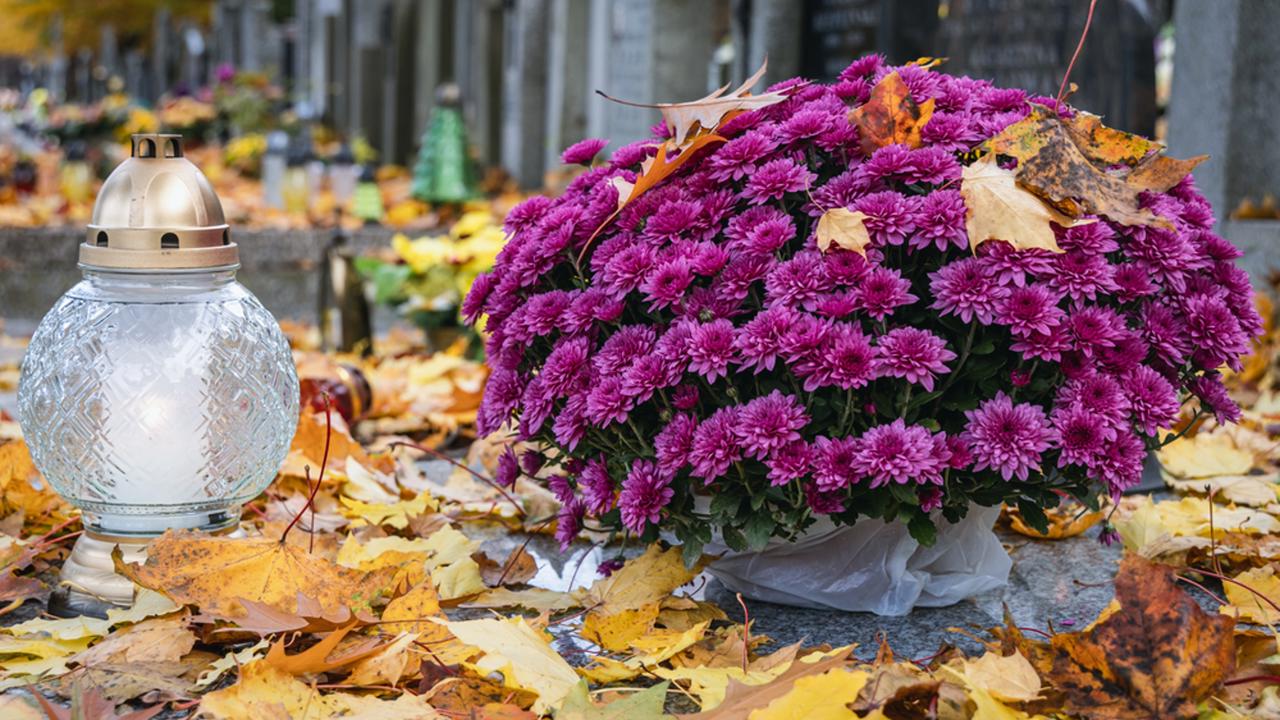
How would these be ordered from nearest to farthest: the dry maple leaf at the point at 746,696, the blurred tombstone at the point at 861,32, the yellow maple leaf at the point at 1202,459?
the dry maple leaf at the point at 746,696 < the yellow maple leaf at the point at 1202,459 < the blurred tombstone at the point at 861,32

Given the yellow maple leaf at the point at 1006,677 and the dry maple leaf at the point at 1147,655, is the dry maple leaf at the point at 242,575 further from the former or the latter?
the dry maple leaf at the point at 1147,655

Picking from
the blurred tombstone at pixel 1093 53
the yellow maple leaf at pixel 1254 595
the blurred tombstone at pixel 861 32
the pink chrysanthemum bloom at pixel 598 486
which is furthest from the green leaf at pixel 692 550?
the blurred tombstone at pixel 861 32

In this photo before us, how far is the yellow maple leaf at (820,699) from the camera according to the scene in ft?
4.35

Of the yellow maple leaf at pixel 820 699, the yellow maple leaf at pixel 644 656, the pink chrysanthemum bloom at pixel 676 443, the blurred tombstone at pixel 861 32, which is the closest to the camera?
the yellow maple leaf at pixel 820 699

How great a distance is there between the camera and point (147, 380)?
1.97 metres

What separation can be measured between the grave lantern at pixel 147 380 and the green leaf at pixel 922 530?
3.09 ft

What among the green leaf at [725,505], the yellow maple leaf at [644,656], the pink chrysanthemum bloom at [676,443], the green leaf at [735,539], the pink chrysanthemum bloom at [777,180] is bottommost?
the yellow maple leaf at [644,656]

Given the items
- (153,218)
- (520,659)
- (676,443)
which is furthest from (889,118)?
(153,218)

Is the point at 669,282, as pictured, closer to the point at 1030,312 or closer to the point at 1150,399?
the point at 1030,312

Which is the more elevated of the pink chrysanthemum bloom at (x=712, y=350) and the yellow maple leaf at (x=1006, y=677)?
the pink chrysanthemum bloom at (x=712, y=350)

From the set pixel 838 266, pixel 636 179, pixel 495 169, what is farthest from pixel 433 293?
pixel 495 169

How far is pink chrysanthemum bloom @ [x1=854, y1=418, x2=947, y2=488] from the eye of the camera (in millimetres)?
1709

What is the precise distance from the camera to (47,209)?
7.76 meters

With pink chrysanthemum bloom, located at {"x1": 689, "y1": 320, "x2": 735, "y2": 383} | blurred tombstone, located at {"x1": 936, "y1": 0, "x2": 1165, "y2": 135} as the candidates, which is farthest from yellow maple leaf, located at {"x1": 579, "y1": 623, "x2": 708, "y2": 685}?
blurred tombstone, located at {"x1": 936, "y1": 0, "x2": 1165, "y2": 135}
